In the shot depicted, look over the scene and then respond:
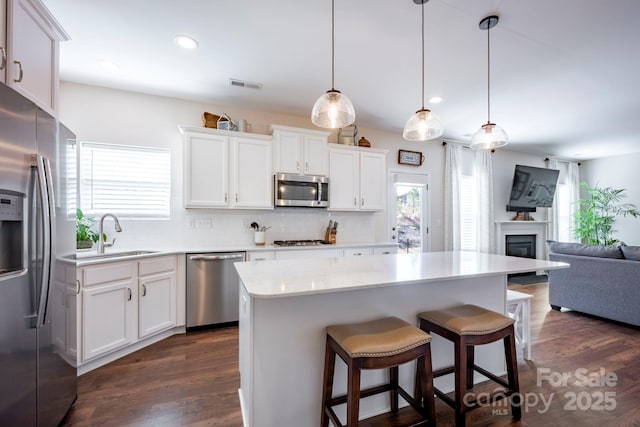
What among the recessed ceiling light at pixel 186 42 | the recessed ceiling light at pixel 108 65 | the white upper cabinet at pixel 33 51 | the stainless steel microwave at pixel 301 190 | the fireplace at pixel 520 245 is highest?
the recessed ceiling light at pixel 186 42

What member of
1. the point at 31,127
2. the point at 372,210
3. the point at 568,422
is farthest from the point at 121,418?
the point at 372,210

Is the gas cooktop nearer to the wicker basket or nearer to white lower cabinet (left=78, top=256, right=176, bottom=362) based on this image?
white lower cabinet (left=78, top=256, right=176, bottom=362)

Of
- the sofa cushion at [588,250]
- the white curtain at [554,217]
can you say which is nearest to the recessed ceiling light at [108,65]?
the sofa cushion at [588,250]

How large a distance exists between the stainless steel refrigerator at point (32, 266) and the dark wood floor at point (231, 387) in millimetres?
403

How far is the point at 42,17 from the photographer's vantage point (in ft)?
5.25

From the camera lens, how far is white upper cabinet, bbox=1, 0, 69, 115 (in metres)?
1.41

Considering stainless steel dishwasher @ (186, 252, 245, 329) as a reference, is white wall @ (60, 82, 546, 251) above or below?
above

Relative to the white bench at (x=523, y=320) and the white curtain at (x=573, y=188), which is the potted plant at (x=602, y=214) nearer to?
the white curtain at (x=573, y=188)

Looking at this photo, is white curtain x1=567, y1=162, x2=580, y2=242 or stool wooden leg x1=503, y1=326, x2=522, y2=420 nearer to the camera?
stool wooden leg x1=503, y1=326, x2=522, y2=420

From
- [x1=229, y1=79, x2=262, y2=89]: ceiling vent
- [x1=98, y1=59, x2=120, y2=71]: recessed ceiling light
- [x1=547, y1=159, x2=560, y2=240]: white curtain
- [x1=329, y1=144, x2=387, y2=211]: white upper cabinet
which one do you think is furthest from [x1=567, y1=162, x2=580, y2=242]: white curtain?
[x1=98, y1=59, x2=120, y2=71]: recessed ceiling light

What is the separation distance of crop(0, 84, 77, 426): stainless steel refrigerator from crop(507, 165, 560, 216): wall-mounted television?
6918 millimetres

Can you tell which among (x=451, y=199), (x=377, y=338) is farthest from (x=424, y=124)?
(x=451, y=199)

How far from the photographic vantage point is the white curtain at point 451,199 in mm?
5086

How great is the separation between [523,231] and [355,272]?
5.97m
